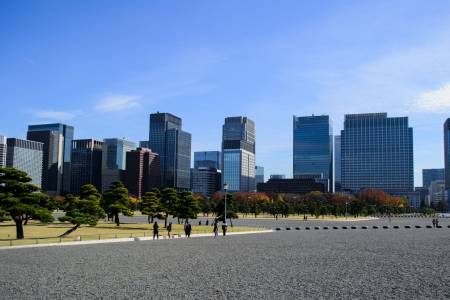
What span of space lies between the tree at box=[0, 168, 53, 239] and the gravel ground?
7.67m

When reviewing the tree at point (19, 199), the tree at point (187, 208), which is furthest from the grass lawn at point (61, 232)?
the tree at point (187, 208)

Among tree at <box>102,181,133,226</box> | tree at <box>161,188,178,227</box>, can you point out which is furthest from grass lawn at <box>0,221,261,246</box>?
tree at <box>102,181,133,226</box>

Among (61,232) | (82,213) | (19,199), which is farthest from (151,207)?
(19,199)

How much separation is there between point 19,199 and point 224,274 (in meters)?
23.5

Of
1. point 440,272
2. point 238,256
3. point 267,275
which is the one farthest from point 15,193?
point 440,272

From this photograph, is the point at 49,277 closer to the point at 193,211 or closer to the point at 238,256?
the point at 238,256

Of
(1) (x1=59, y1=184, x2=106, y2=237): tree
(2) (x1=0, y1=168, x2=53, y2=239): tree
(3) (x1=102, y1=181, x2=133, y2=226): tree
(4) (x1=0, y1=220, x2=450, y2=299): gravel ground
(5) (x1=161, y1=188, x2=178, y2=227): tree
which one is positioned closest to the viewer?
(4) (x1=0, y1=220, x2=450, y2=299): gravel ground

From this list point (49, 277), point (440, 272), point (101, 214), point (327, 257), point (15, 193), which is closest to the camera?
point (49, 277)

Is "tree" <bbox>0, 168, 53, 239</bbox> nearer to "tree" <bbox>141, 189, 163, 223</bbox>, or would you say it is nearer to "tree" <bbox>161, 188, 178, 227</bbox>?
"tree" <bbox>141, 189, 163, 223</bbox>

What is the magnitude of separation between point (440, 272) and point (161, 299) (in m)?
12.1

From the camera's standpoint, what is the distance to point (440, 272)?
797 inches

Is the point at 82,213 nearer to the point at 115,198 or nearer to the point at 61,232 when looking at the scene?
the point at 61,232

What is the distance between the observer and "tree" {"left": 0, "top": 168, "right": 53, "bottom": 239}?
121 feet

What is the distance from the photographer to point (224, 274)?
65.5 ft
